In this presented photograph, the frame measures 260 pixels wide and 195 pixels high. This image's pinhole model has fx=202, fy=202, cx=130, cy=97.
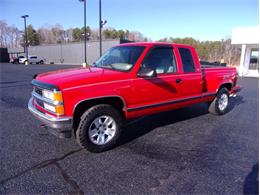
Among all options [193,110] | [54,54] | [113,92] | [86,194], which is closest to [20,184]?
[86,194]

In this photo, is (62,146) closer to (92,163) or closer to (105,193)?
(92,163)

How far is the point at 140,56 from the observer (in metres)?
4.10

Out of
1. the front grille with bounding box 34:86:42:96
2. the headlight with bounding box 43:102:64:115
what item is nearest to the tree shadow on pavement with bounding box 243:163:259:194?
the headlight with bounding box 43:102:64:115

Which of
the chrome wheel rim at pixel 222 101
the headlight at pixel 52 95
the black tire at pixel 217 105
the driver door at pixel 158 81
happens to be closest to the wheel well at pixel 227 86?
the black tire at pixel 217 105

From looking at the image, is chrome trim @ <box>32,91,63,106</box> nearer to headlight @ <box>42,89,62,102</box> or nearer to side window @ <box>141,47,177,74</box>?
headlight @ <box>42,89,62,102</box>

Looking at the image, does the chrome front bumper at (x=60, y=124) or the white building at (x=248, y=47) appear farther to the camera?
the white building at (x=248, y=47)

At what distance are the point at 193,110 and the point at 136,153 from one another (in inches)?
140

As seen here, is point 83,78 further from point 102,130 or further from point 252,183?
point 252,183

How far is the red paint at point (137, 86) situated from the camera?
130 inches

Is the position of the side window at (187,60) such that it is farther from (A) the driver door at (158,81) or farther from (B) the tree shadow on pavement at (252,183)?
(B) the tree shadow on pavement at (252,183)

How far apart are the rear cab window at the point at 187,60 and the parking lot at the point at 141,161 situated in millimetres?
1425

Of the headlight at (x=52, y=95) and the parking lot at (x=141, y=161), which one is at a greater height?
the headlight at (x=52, y=95)

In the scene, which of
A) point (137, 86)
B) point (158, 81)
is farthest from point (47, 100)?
point (158, 81)

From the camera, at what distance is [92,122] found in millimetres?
3523
